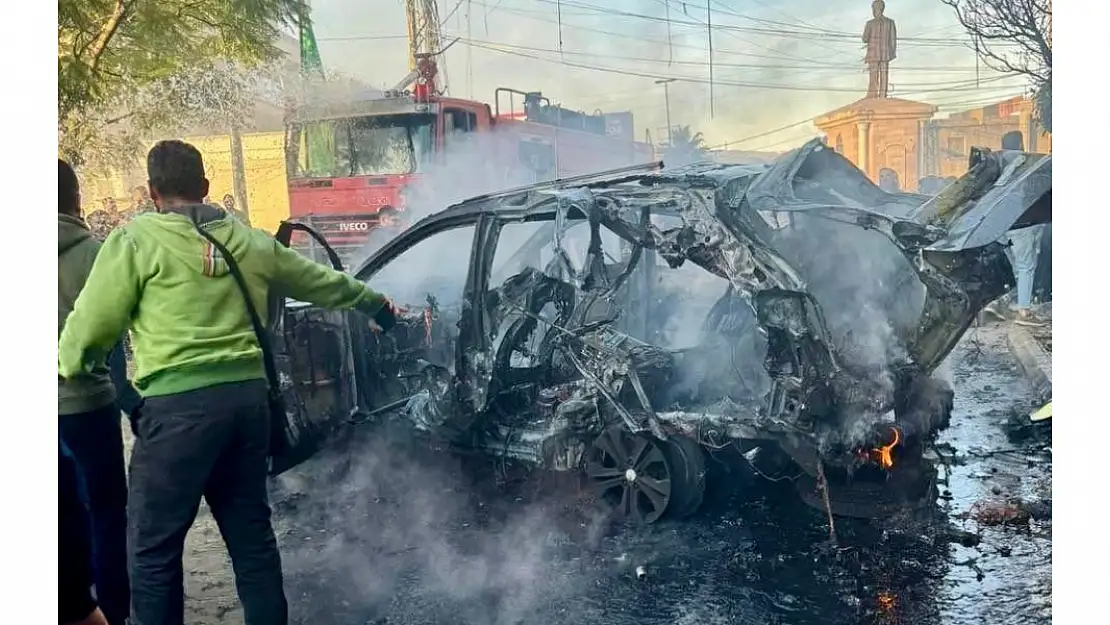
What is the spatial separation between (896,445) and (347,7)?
9.46ft

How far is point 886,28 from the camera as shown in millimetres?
3041

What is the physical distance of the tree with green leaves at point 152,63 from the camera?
337 cm

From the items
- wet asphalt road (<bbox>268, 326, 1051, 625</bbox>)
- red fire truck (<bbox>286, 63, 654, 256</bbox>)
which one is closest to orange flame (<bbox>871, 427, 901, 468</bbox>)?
wet asphalt road (<bbox>268, 326, 1051, 625</bbox>)

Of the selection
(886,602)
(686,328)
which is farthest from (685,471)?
(886,602)

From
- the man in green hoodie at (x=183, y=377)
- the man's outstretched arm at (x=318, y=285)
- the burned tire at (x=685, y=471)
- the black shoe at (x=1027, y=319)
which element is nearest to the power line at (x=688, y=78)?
the black shoe at (x=1027, y=319)

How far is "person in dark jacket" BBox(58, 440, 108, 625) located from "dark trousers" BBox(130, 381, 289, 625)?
49 centimetres

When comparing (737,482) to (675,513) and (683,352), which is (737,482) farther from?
(683,352)

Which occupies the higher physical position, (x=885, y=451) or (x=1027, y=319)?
(x=1027, y=319)

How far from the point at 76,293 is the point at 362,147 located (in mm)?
1294

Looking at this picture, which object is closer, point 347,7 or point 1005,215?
point 1005,215

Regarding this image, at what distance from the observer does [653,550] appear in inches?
134

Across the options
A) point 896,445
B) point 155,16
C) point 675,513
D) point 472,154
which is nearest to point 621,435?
point 675,513

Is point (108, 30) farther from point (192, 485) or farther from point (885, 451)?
point (885, 451)

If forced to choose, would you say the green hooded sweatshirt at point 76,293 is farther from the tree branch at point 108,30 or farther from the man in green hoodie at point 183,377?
the tree branch at point 108,30
